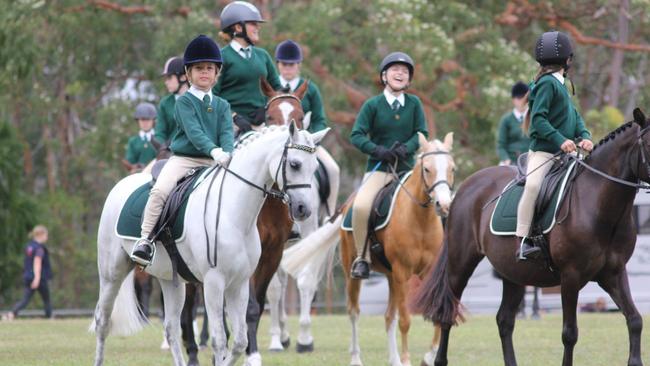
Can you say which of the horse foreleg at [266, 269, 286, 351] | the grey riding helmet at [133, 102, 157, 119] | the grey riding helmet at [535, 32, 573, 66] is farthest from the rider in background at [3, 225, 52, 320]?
the grey riding helmet at [535, 32, 573, 66]

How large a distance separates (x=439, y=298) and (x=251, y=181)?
2.74 m

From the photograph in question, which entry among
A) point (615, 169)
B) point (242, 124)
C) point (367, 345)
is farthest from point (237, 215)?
point (367, 345)

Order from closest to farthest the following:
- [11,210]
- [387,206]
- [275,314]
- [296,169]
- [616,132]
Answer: [296,169], [616,132], [387,206], [275,314], [11,210]

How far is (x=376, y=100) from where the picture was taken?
14.4 meters

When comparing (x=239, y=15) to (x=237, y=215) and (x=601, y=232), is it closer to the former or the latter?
(x=237, y=215)

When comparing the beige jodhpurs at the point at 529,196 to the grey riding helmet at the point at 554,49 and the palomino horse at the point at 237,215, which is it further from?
the palomino horse at the point at 237,215

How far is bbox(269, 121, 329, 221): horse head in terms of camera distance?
1009 cm

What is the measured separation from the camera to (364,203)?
46.9 feet

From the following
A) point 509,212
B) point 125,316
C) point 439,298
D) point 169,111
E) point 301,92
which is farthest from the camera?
point 169,111

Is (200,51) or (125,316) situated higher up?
(200,51)

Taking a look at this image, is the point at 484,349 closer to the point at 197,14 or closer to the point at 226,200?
the point at 226,200

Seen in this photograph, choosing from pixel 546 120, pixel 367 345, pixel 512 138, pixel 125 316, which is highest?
pixel 546 120

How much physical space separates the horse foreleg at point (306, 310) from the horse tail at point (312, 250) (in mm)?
490

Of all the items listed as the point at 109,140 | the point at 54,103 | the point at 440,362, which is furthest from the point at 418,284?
the point at 54,103
